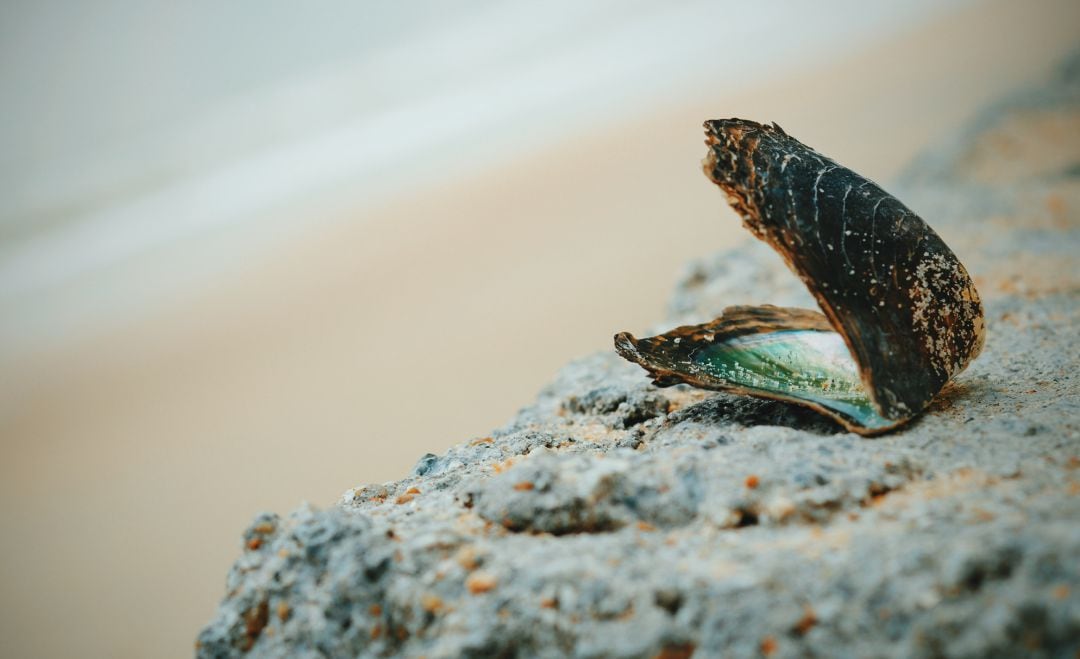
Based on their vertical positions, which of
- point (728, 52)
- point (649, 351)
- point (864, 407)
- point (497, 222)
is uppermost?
point (728, 52)

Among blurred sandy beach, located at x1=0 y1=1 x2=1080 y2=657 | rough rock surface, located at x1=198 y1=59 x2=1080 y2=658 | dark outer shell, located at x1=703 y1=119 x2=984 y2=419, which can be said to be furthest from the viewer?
blurred sandy beach, located at x1=0 y1=1 x2=1080 y2=657

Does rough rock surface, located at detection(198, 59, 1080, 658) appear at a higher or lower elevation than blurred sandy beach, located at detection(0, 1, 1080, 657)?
lower

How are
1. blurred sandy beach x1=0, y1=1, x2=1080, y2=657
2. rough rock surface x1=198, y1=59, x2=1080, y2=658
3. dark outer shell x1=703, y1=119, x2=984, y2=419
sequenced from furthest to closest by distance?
blurred sandy beach x1=0, y1=1, x2=1080, y2=657, dark outer shell x1=703, y1=119, x2=984, y2=419, rough rock surface x1=198, y1=59, x2=1080, y2=658

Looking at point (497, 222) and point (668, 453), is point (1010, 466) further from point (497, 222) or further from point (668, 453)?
point (497, 222)

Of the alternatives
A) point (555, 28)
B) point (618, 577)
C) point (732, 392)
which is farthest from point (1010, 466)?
point (555, 28)

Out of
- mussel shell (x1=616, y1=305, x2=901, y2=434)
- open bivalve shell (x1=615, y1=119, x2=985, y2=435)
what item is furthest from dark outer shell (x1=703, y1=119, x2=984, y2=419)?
mussel shell (x1=616, y1=305, x2=901, y2=434)

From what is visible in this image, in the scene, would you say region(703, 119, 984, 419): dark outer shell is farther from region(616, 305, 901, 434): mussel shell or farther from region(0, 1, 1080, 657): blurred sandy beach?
region(0, 1, 1080, 657): blurred sandy beach
